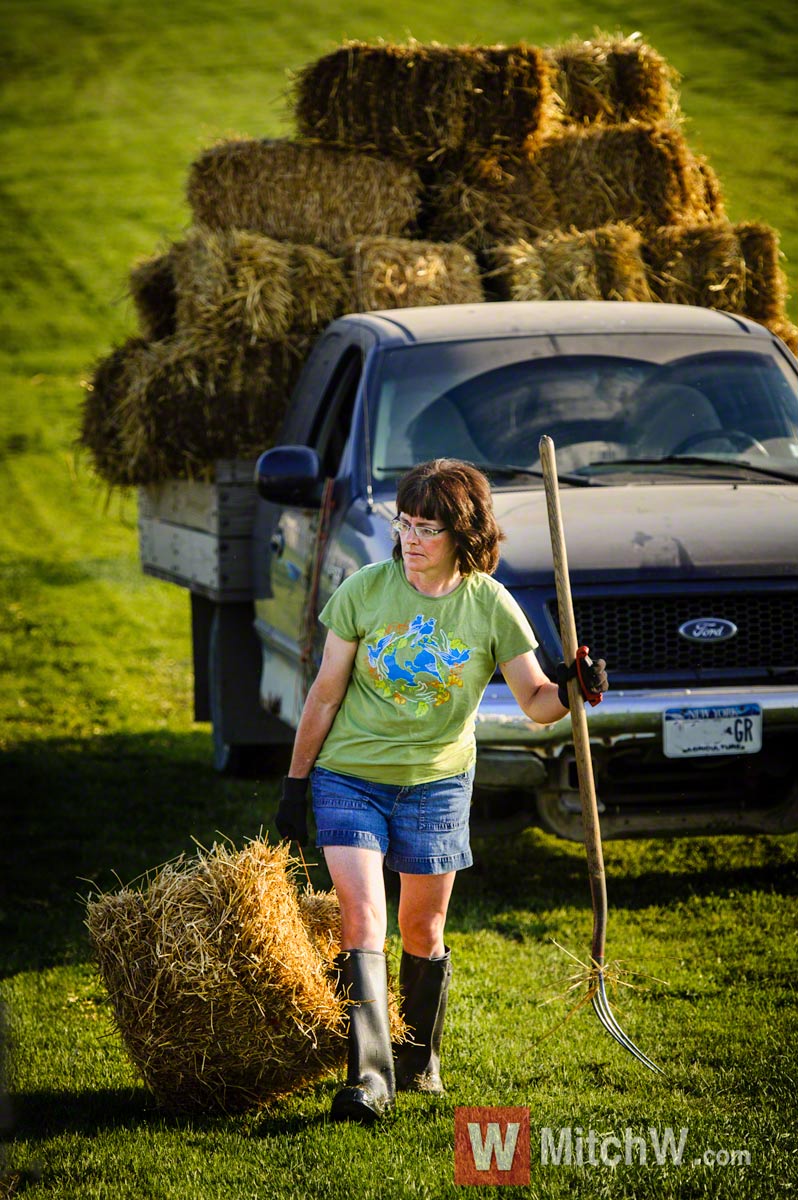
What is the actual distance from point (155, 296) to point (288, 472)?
3.75m

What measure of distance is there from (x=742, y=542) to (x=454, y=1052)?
83.9 inches

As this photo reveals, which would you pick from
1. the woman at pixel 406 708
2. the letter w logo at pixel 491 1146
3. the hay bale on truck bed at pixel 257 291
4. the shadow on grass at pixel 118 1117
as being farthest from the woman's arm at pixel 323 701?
the hay bale on truck bed at pixel 257 291

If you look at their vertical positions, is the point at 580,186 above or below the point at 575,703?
above

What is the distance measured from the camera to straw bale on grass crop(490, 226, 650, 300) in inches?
342

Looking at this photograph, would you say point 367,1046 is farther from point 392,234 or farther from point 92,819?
point 392,234

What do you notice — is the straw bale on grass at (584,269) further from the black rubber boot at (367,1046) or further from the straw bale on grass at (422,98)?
the black rubber boot at (367,1046)

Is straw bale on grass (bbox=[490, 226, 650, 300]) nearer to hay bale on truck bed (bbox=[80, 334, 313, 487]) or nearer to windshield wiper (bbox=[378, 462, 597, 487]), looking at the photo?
hay bale on truck bed (bbox=[80, 334, 313, 487])

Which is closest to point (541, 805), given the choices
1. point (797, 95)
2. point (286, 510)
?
point (286, 510)

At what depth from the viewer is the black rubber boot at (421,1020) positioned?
15.3 feet

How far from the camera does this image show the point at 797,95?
39.7 metres

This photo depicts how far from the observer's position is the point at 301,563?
7348mm

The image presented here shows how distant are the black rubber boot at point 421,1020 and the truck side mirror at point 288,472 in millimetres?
2575

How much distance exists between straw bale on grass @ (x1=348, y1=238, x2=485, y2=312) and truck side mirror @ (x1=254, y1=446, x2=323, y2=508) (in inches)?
85.0

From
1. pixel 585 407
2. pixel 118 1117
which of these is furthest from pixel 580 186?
pixel 118 1117
